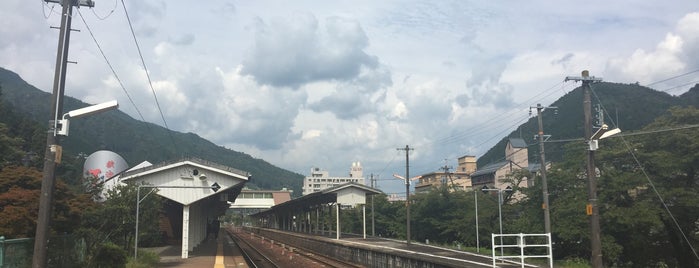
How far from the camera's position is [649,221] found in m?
30.9

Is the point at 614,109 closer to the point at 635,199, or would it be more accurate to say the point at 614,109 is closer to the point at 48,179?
the point at 635,199

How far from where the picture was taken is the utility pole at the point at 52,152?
11562 mm

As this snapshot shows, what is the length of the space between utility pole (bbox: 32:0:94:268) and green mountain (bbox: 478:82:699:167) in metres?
56.1

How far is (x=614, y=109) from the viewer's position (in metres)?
77.9

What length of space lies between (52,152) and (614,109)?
7943cm

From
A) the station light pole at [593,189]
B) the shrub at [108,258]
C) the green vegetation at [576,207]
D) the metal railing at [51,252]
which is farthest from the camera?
the green vegetation at [576,207]

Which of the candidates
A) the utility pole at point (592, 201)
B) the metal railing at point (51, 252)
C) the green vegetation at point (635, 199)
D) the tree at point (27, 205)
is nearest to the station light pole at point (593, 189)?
the utility pole at point (592, 201)

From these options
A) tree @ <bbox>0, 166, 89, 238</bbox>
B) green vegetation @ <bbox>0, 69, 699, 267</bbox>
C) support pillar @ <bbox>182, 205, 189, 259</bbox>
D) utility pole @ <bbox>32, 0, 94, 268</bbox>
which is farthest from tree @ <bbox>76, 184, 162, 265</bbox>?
utility pole @ <bbox>32, 0, 94, 268</bbox>

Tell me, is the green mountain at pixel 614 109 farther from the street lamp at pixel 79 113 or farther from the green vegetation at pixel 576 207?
the street lamp at pixel 79 113

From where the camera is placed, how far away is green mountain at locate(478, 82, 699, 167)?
72875mm

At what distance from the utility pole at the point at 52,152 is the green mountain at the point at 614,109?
184ft

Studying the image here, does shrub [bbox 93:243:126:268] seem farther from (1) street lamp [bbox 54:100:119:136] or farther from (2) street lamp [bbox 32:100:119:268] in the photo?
(1) street lamp [bbox 54:100:119:136]

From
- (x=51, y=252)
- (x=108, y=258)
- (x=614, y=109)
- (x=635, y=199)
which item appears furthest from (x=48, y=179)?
(x=614, y=109)

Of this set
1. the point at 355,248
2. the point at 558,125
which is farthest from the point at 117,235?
the point at 558,125
